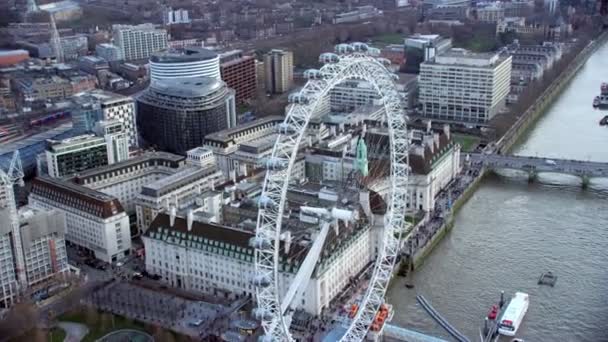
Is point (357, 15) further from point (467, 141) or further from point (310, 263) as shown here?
point (310, 263)

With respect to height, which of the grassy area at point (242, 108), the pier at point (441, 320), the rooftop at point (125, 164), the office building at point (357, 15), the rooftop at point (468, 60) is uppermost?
the office building at point (357, 15)

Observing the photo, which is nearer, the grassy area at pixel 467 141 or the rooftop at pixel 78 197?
the rooftop at pixel 78 197

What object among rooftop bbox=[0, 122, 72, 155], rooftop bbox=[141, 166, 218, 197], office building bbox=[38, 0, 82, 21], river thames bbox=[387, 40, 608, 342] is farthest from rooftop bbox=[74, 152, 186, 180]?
office building bbox=[38, 0, 82, 21]

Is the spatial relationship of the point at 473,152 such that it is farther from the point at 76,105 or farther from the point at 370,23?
the point at 370,23

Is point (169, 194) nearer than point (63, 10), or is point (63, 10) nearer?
point (169, 194)

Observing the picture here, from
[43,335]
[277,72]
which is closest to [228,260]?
[43,335]

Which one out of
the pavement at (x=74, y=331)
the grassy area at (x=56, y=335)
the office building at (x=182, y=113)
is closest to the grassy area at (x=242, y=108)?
the office building at (x=182, y=113)

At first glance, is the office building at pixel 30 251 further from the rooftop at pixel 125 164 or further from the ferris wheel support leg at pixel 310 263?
the ferris wheel support leg at pixel 310 263
